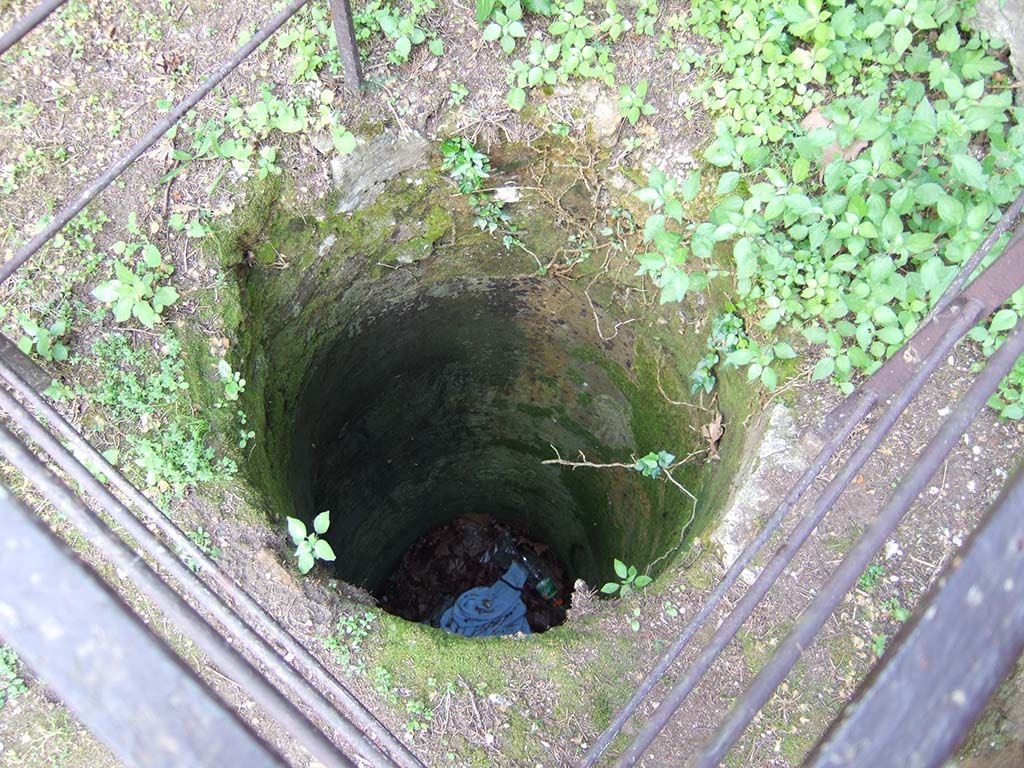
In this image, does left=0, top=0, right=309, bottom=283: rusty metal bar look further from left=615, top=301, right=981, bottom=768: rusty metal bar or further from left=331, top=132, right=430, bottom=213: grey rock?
left=615, top=301, right=981, bottom=768: rusty metal bar

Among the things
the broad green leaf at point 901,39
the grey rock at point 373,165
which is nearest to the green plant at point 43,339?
the grey rock at point 373,165

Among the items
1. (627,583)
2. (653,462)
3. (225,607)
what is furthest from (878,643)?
(225,607)

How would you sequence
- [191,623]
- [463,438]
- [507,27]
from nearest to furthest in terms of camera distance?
1. [191,623]
2. [507,27]
3. [463,438]

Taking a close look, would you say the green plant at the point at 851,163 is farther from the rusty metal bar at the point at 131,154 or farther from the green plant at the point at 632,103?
the rusty metal bar at the point at 131,154

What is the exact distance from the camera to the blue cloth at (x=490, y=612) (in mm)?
5828

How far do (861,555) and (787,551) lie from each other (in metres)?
0.41

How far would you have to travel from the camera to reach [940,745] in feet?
2.39

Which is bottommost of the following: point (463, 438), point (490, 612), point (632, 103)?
point (490, 612)

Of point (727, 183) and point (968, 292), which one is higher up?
point (727, 183)

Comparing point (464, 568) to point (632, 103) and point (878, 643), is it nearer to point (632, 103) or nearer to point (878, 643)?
point (878, 643)

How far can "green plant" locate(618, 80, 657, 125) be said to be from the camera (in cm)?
292

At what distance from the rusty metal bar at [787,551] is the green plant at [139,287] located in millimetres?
2227

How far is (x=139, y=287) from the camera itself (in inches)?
98.3

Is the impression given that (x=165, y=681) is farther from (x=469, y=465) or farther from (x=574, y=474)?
(x=469, y=465)
